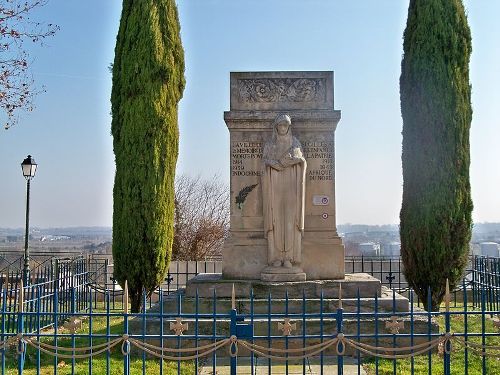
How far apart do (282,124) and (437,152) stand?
2.86m

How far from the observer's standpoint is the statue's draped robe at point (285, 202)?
10031mm

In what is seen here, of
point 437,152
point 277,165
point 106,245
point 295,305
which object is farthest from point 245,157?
point 106,245

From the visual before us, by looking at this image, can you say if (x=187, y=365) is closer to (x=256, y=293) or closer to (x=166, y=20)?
(x=256, y=293)

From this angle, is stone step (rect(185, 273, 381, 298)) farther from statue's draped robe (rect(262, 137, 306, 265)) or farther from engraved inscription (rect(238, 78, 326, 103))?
engraved inscription (rect(238, 78, 326, 103))

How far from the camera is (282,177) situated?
10.1m

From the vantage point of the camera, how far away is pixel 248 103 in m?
10.5

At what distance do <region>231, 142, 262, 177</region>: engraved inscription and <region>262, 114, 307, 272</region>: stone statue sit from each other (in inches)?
13.3

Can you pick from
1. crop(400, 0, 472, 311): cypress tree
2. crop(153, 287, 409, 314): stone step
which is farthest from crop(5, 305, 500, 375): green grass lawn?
crop(400, 0, 472, 311): cypress tree

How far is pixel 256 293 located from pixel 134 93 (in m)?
4.38

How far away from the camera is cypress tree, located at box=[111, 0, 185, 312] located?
35.4 ft

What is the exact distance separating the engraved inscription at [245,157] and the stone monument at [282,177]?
18mm

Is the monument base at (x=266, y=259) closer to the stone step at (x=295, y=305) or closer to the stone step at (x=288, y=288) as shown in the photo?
the stone step at (x=288, y=288)

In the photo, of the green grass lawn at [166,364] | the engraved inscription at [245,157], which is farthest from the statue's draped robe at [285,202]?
the green grass lawn at [166,364]

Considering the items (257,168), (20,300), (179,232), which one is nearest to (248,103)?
(257,168)
